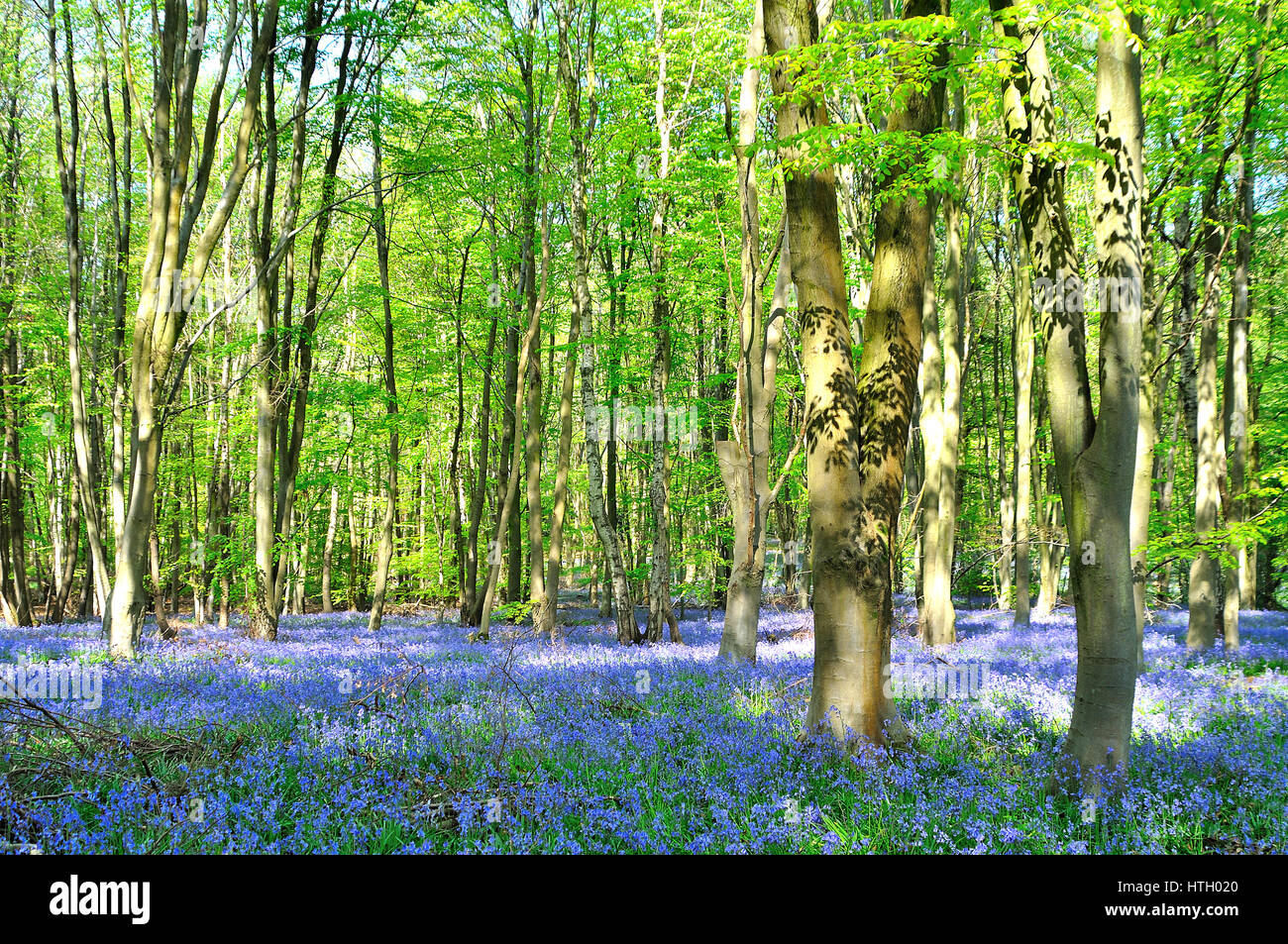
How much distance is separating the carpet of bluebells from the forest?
0.05 meters

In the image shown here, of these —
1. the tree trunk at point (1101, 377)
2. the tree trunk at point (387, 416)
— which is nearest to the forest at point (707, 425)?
the tree trunk at point (1101, 377)

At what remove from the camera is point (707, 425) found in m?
22.9

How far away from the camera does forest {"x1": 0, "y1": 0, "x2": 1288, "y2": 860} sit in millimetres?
4379

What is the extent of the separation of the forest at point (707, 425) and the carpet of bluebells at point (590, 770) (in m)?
0.05

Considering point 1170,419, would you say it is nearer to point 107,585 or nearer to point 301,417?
point 301,417

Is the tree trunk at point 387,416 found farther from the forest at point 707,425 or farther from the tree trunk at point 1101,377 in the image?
the tree trunk at point 1101,377

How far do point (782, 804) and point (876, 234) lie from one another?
14.8ft

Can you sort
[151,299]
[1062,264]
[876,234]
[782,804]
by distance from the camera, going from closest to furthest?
[782,804] < [1062,264] < [876,234] < [151,299]

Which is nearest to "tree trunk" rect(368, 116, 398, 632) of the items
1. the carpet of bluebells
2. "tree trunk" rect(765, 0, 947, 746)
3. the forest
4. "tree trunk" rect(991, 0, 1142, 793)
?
the forest

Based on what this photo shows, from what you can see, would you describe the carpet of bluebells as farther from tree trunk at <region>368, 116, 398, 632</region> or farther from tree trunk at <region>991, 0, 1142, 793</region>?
tree trunk at <region>368, 116, 398, 632</region>

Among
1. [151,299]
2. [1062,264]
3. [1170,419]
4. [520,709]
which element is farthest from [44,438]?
[1170,419]

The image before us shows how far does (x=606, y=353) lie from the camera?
1792 cm
